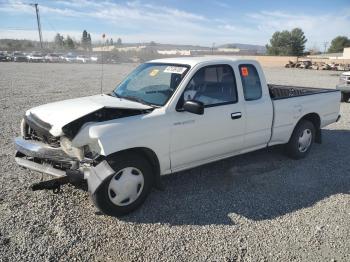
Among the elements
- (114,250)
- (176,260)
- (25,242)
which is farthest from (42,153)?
(176,260)

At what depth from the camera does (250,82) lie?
541 centimetres

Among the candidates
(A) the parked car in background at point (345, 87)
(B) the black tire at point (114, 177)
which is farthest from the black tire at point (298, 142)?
(A) the parked car in background at point (345, 87)

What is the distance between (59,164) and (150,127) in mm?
1214

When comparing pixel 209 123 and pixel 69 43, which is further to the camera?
pixel 69 43

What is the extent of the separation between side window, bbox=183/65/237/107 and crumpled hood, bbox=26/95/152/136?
74cm

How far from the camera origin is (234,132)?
5.10 m

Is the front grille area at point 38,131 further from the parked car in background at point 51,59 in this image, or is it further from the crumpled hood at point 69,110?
the parked car in background at point 51,59

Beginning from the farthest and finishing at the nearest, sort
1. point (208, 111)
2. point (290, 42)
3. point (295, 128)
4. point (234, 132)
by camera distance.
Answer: point (290, 42), point (295, 128), point (234, 132), point (208, 111)

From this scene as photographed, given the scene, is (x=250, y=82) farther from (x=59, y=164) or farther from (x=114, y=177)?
(x=59, y=164)

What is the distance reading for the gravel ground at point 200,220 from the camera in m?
3.50

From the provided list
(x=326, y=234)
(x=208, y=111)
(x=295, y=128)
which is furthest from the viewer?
(x=295, y=128)

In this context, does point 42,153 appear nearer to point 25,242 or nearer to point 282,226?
point 25,242

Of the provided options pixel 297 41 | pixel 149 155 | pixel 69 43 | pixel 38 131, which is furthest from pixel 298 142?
pixel 69 43

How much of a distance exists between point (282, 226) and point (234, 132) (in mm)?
1576
